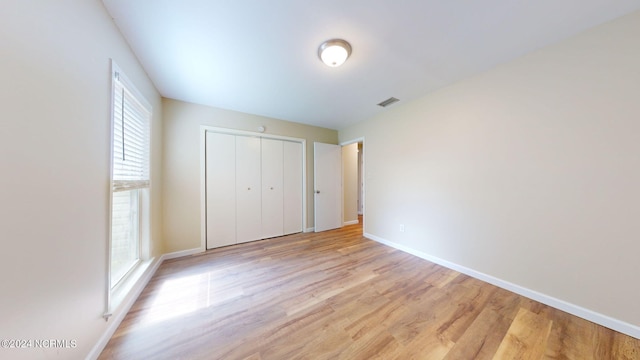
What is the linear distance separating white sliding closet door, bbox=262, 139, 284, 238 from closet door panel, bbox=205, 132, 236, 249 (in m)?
0.52

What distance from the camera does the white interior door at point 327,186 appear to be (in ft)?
12.9

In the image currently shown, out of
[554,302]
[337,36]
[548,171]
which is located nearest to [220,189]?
[337,36]

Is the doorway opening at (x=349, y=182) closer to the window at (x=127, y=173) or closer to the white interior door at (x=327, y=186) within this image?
the white interior door at (x=327, y=186)

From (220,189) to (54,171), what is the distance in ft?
7.16

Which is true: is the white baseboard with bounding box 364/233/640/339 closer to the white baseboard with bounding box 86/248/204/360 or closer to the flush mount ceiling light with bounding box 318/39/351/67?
the flush mount ceiling light with bounding box 318/39/351/67

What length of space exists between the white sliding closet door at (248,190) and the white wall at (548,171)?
9.05ft

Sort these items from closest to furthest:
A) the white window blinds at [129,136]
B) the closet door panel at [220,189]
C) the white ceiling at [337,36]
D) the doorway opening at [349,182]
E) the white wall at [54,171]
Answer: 1. the white wall at [54,171]
2. the white ceiling at [337,36]
3. the white window blinds at [129,136]
4. the closet door panel at [220,189]
5. the doorway opening at [349,182]

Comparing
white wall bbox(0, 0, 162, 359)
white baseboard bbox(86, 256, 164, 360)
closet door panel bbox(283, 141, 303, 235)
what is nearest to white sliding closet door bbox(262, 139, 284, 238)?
closet door panel bbox(283, 141, 303, 235)

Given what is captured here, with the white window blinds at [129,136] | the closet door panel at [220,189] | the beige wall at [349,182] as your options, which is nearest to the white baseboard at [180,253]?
the closet door panel at [220,189]

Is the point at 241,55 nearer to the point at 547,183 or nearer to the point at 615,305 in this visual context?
the point at 547,183

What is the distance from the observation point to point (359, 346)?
127 cm

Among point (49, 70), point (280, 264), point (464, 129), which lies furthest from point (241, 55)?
point (464, 129)

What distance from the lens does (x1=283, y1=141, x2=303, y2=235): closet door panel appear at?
3664mm

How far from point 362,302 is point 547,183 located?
80.4 inches
